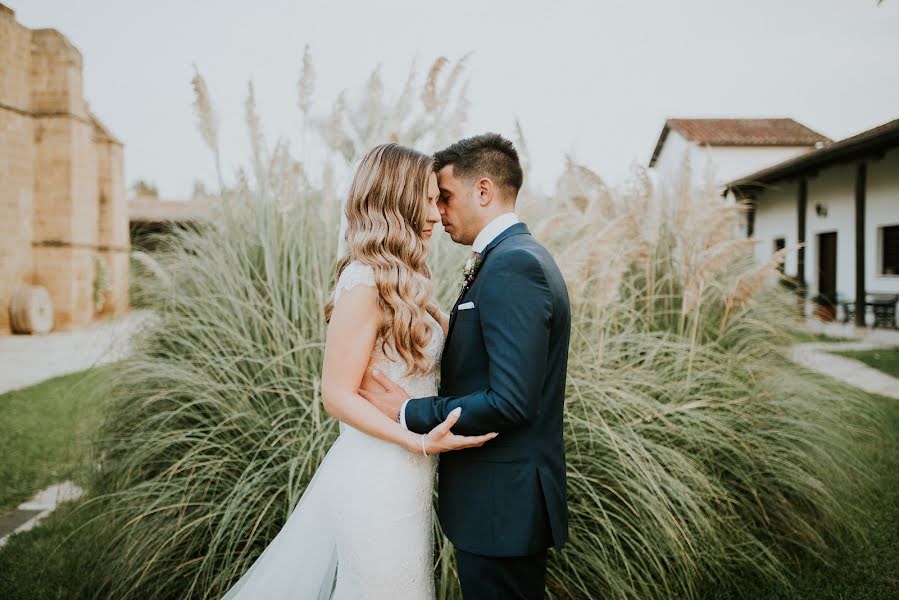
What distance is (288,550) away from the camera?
Result: 2.33 meters

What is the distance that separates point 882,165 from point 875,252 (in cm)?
240

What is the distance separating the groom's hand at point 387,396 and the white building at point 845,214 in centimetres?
1319

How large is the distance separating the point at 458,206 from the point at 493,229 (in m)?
0.18

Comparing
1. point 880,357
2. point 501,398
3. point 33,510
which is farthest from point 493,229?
point 880,357

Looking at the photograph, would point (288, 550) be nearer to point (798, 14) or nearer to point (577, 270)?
point (577, 270)

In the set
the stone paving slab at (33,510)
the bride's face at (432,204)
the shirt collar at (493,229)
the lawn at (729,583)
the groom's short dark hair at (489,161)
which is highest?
the groom's short dark hair at (489,161)

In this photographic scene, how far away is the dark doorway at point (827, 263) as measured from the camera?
18.8m

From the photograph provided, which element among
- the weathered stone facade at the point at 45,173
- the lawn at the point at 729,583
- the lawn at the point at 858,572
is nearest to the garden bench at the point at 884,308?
the lawn at the point at 729,583

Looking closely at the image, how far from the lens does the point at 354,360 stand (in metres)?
1.97

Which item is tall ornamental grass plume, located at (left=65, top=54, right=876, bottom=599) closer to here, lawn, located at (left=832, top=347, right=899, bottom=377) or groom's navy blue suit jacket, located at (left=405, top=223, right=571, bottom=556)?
groom's navy blue suit jacket, located at (left=405, top=223, right=571, bottom=556)

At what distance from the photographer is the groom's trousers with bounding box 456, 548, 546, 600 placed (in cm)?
188

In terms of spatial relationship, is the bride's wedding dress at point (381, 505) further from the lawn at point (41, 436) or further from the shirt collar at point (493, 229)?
the lawn at point (41, 436)

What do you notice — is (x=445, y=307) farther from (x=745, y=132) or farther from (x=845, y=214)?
(x=745, y=132)

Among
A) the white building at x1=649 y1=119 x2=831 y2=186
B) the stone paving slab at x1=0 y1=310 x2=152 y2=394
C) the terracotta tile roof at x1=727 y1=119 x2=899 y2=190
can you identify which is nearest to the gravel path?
the terracotta tile roof at x1=727 y1=119 x2=899 y2=190
